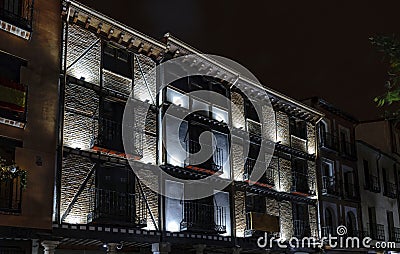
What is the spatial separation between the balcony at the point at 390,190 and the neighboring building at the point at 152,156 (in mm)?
11956

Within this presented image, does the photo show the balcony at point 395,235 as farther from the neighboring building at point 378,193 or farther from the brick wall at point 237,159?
the brick wall at point 237,159

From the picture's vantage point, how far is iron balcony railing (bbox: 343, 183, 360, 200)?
3597cm

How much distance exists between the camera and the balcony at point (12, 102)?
1770 centimetres

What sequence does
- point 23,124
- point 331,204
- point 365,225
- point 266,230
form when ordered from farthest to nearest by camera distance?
point 365,225
point 331,204
point 266,230
point 23,124

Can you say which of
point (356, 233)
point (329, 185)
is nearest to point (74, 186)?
point (329, 185)

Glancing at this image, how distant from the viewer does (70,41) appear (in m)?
21.4

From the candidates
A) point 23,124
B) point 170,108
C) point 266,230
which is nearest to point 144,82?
point 170,108

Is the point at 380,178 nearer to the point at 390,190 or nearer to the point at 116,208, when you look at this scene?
the point at 390,190

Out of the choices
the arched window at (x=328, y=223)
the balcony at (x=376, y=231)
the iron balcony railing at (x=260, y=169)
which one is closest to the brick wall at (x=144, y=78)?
the iron balcony railing at (x=260, y=169)

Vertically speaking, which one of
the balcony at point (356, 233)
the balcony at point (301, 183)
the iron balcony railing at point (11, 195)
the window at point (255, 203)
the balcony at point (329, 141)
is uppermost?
the balcony at point (329, 141)

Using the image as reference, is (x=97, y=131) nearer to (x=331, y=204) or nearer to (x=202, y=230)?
(x=202, y=230)

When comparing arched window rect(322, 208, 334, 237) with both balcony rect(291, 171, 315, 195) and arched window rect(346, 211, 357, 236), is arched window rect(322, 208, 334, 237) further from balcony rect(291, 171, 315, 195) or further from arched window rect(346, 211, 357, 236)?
balcony rect(291, 171, 315, 195)

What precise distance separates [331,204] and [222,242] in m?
11.4

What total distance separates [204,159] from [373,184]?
18245mm
